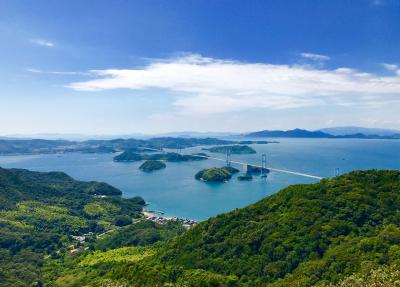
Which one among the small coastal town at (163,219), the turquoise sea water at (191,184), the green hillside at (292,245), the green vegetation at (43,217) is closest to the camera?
the green hillside at (292,245)

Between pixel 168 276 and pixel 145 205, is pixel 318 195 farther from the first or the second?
pixel 145 205

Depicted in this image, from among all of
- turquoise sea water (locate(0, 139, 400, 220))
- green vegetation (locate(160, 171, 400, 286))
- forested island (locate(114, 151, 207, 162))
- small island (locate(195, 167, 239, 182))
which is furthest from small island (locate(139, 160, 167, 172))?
green vegetation (locate(160, 171, 400, 286))

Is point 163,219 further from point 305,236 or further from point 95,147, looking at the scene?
point 95,147

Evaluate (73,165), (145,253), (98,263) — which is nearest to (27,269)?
(98,263)

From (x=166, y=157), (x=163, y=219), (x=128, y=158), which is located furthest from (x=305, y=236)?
(x=128, y=158)

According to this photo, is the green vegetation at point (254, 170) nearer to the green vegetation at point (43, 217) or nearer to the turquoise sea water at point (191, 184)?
the turquoise sea water at point (191, 184)

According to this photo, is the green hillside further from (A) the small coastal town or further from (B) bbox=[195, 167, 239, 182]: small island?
(B) bbox=[195, 167, 239, 182]: small island

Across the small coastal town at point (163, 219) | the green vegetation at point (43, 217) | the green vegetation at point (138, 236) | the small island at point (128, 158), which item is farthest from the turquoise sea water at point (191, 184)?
the green vegetation at point (138, 236)

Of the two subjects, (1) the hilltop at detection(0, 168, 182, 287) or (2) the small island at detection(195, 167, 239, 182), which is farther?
(2) the small island at detection(195, 167, 239, 182)
